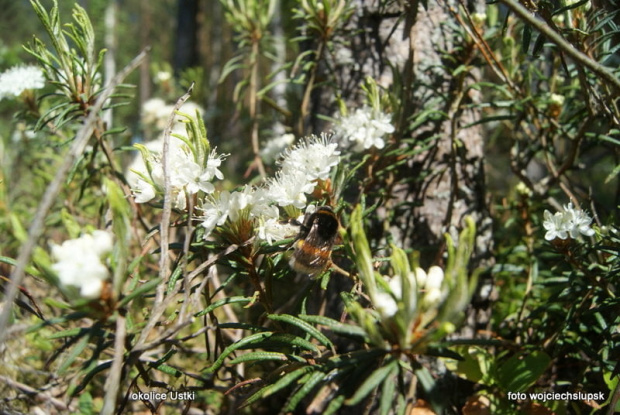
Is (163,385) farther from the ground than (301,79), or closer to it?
closer to it

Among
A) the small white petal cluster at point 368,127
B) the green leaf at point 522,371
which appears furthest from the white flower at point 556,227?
the small white petal cluster at point 368,127

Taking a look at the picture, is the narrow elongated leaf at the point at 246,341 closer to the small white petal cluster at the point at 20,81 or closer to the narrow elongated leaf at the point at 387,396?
the narrow elongated leaf at the point at 387,396

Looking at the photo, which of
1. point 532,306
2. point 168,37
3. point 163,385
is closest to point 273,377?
point 163,385

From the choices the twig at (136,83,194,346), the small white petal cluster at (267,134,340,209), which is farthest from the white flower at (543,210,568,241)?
the twig at (136,83,194,346)

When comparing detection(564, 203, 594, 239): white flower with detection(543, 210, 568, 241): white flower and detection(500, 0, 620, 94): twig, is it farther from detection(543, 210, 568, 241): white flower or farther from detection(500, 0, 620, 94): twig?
detection(500, 0, 620, 94): twig

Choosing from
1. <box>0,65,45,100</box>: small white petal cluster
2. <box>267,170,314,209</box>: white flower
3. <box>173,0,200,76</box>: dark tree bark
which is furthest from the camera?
<box>173,0,200,76</box>: dark tree bark

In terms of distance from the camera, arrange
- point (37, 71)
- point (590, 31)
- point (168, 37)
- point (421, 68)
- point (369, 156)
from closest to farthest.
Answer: point (590, 31) < point (369, 156) < point (37, 71) < point (421, 68) < point (168, 37)

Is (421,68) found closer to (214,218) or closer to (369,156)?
(369,156)
